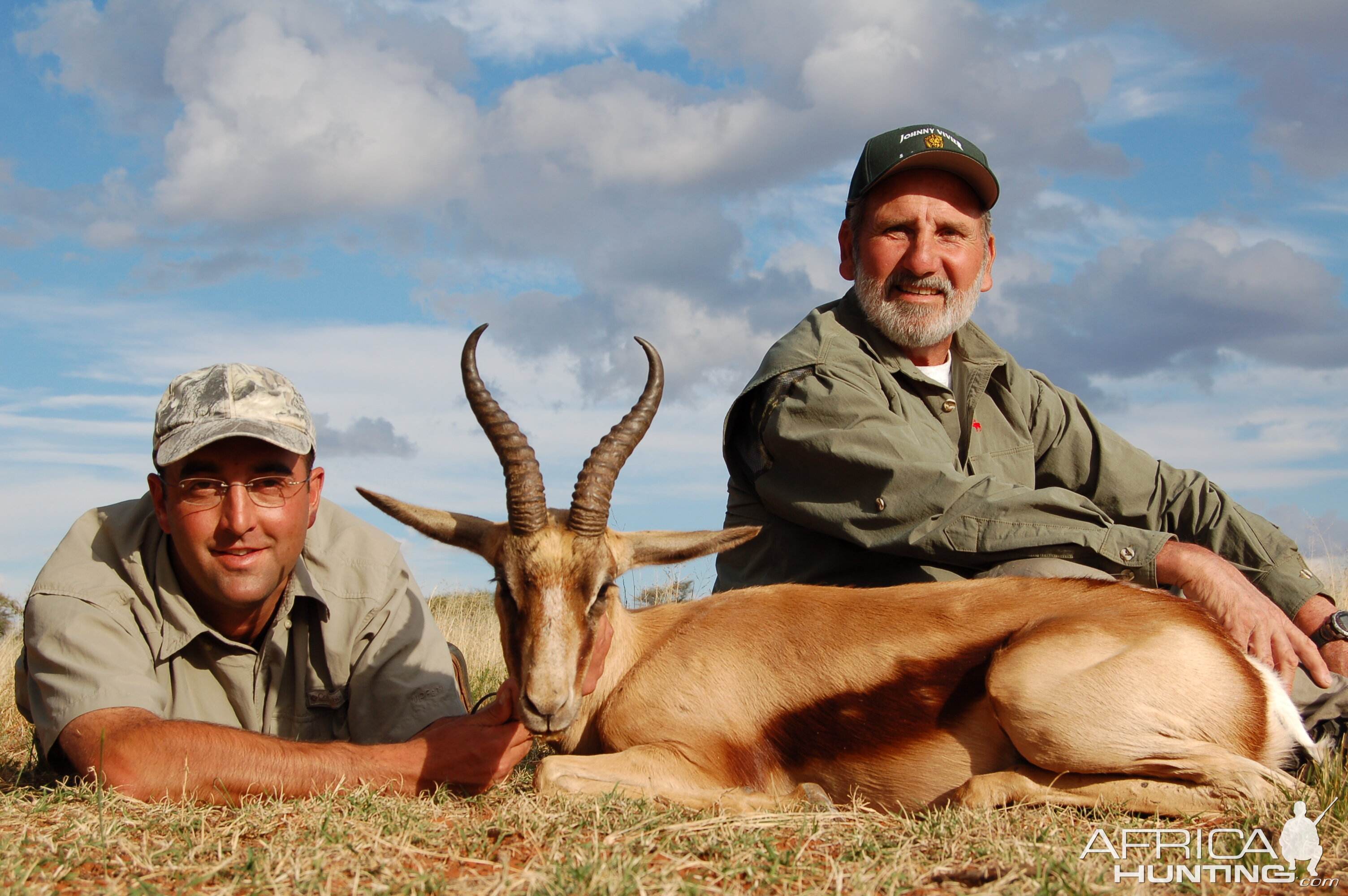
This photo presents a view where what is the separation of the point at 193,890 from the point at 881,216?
19.7ft

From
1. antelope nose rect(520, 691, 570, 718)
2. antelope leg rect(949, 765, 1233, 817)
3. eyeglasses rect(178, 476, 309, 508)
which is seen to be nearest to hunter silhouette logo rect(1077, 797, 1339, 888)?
antelope leg rect(949, 765, 1233, 817)

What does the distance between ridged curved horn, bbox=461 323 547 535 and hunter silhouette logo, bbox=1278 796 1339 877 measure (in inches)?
132

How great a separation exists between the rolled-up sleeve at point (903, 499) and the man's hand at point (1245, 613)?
178 mm

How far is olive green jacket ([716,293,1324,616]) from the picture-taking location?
18.7ft

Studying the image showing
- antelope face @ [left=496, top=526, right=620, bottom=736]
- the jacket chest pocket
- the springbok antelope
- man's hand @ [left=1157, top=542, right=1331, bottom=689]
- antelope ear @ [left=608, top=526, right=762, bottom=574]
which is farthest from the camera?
the jacket chest pocket

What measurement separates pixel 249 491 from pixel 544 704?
6.35 feet

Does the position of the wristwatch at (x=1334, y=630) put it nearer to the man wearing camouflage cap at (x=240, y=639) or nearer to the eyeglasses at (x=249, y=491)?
the man wearing camouflage cap at (x=240, y=639)

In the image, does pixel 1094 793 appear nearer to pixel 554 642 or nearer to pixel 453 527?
pixel 554 642

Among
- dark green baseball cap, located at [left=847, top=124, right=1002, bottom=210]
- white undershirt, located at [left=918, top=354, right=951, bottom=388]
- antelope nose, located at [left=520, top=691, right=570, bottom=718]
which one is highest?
dark green baseball cap, located at [left=847, top=124, right=1002, bottom=210]

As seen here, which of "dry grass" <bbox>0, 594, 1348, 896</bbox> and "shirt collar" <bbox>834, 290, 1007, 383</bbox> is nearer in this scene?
"dry grass" <bbox>0, 594, 1348, 896</bbox>

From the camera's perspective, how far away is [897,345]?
7441 millimetres

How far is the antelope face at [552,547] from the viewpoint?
186 inches

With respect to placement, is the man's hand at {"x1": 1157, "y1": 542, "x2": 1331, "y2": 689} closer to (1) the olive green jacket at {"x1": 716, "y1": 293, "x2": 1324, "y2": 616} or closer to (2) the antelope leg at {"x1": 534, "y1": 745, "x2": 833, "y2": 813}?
(1) the olive green jacket at {"x1": 716, "y1": 293, "x2": 1324, "y2": 616}

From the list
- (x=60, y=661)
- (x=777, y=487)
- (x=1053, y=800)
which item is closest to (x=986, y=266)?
(x=777, y=487)
